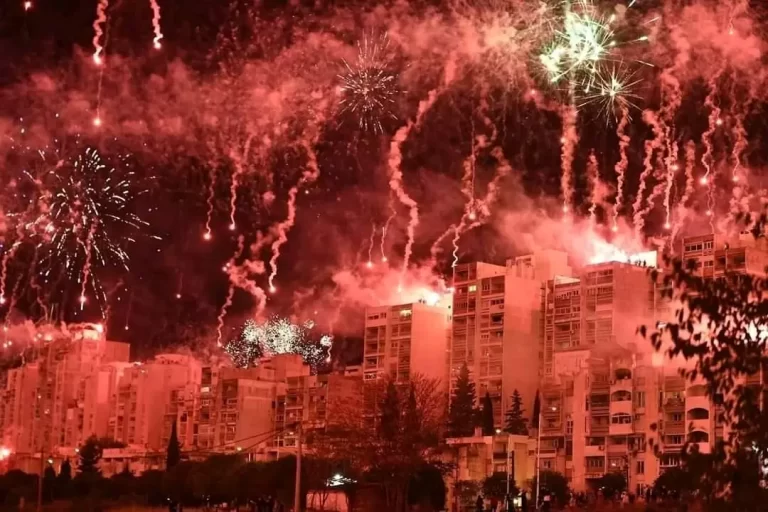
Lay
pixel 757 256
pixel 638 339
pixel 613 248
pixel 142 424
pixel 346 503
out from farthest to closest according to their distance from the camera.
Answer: pixel 142 424, pixel 613 248, pixel 638 339, pixel 757 256, pixel 346 503

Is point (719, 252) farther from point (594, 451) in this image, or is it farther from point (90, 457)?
point (90, 457)

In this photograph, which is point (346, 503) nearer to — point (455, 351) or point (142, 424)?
point (455, 351)

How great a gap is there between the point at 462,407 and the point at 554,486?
11.1 meters

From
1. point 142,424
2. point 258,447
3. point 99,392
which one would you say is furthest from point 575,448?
point 99,392

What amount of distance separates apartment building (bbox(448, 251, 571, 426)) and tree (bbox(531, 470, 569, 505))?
10988mm

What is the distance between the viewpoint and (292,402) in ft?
235

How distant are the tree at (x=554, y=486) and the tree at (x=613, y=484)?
155cm

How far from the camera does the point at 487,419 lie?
56781mm

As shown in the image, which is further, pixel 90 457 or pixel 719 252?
pixel 90 457

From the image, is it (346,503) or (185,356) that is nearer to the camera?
(346,503)

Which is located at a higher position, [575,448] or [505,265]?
[505,265]

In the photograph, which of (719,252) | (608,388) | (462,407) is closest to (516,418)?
(462,407)

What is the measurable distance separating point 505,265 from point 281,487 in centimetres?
2384

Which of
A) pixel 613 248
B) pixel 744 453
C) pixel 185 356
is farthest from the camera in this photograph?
pixel 185 356
